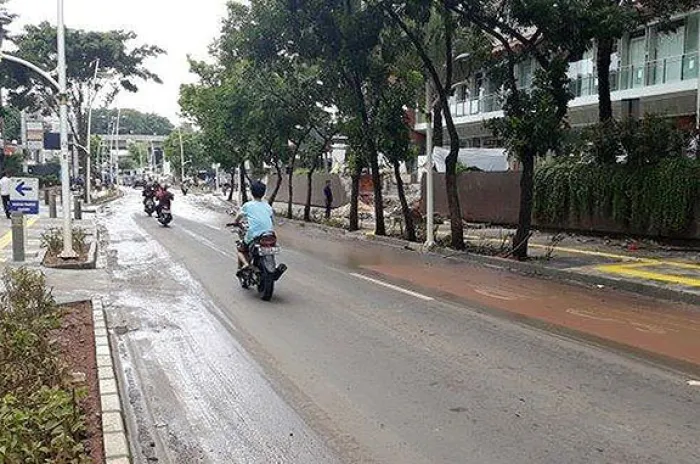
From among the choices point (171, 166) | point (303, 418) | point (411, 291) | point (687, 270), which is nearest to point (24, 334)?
point (303, 418)

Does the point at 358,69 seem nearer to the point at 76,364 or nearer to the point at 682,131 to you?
the point at 682,131

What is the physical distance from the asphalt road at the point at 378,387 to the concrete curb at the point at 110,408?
20 centimetres

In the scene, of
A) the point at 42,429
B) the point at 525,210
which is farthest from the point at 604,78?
the point at 42,429

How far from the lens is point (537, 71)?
16.1m

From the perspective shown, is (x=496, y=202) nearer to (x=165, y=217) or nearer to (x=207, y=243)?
(x=207, y=243)

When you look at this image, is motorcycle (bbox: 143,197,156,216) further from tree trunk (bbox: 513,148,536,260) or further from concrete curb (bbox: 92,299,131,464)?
concrete curb (bbox: 92,299,131,464)

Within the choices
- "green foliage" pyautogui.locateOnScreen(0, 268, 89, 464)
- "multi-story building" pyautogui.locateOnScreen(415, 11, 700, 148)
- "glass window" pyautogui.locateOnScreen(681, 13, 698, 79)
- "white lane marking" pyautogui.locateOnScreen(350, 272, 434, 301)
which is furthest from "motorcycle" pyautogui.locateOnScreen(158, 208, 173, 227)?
"glass window" pyautogui.locateOnScreen(681, 13, 698, 79)

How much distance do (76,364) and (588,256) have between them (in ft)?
42.0

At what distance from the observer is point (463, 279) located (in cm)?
1392

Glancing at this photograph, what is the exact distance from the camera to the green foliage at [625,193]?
58.7ft

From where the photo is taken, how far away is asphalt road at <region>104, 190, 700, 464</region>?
5.16m

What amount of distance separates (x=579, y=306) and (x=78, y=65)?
4300 cm

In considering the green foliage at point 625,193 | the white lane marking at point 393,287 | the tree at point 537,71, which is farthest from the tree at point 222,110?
the white lane marking at point 393,287

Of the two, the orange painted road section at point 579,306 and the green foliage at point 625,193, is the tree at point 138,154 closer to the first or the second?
the green foliage at point 625,193
